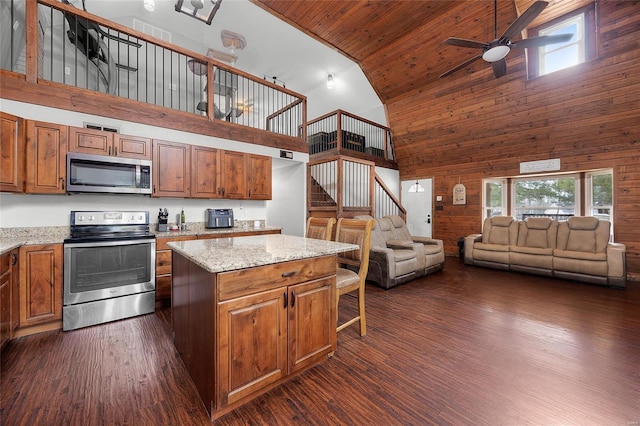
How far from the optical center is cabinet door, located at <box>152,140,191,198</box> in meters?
3.30

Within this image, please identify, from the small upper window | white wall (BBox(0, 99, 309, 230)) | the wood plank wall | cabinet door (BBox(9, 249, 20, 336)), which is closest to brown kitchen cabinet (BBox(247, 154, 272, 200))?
white wall (BBox(0, 99, 309, 230))

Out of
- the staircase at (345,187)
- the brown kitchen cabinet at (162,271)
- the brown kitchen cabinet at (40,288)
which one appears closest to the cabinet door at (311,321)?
the brown kitchen cabinet at (162,271)

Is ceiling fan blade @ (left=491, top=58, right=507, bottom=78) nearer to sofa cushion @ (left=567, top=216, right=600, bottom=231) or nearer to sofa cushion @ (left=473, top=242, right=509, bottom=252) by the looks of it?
sofa cushion @ (left=567, top=216, right=600, bottom=231)

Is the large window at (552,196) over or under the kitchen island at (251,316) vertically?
over

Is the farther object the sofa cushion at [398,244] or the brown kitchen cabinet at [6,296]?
the sofa cushion at [398,244]

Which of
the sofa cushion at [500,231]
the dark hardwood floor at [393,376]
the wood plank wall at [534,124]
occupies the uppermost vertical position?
the wood plank wall at [534,124]

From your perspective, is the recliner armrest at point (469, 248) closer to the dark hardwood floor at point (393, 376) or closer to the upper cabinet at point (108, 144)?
the dark hardwood floor at point (393, 376)

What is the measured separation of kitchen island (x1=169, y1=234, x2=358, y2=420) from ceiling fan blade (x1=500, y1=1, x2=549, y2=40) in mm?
3339

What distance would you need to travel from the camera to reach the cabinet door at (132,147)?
304 centimetres

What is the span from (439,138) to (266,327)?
6495mm

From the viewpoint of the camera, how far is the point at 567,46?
4535mm

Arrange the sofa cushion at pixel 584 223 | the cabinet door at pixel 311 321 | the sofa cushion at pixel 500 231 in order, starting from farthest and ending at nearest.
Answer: the sofa cushion at pixel 500 231 < the sofa cushion at pixel 584 223 < the cabinet door at pixel 311 321

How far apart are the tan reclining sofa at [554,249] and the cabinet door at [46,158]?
6.78 meters

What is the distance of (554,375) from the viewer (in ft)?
6.11
